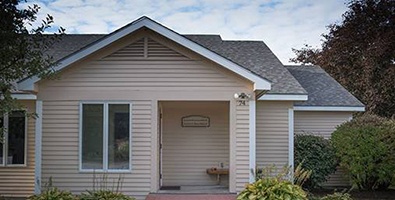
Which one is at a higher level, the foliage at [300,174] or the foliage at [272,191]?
the foliage at [300,174]

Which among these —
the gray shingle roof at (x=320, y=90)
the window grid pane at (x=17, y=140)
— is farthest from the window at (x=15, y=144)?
the gray shingle roof at (x=320, y=90)

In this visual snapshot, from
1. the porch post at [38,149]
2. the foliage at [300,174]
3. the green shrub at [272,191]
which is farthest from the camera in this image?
the porch post at [38,149]

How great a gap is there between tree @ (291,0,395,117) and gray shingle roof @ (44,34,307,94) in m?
5.15

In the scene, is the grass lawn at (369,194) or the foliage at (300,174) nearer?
the foliage at (300,174)

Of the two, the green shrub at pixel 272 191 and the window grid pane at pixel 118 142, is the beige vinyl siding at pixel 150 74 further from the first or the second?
the green shrub at pixel 272 191

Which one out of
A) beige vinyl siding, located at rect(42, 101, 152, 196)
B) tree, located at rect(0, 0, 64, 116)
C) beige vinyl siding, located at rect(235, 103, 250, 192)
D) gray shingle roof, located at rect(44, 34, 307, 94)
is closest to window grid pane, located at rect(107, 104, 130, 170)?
beige vinyl siding, located at rect(42, 101, 152, 196)

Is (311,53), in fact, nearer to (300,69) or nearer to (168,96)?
(300,69)

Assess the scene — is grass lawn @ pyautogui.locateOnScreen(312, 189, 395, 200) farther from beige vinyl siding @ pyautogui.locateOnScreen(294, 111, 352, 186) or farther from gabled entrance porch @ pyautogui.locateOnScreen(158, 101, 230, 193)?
gabled entrance porch @ pyautogui.locateOnScreen(158, 101, 230, 193)

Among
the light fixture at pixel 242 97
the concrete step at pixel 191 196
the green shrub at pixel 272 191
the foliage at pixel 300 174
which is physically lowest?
the concrete step at pixel 191 196

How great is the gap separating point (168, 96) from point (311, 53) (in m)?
18.2

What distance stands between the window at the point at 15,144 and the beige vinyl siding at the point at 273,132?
6.26 metres

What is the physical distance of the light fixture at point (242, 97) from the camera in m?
10.7

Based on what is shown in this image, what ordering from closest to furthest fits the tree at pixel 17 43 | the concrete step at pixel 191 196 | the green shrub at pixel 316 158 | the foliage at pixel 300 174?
the tree at pixel 17 43 < the foliage at pixel 300 174 < the concrete step at pixel 191 196 < the green shrub at pixel 316 158

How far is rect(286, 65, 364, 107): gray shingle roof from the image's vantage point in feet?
48.6
